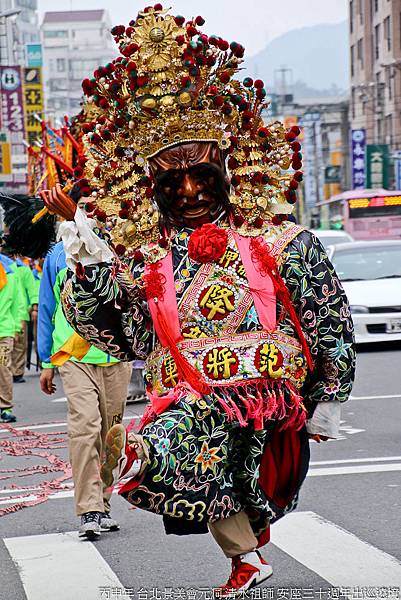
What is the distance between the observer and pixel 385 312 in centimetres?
1592

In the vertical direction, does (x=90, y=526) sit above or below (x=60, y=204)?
below

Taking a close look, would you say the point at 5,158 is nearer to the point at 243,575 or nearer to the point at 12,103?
the point at 12,103

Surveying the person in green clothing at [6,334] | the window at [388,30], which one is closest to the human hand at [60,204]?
the person in green clothing at [6,334]

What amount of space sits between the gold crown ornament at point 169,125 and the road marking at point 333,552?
1595 mm

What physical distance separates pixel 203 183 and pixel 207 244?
0.30 metres

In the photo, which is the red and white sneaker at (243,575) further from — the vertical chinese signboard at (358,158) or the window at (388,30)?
the window at (388,30)

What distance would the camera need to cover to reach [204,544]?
6.16 metres

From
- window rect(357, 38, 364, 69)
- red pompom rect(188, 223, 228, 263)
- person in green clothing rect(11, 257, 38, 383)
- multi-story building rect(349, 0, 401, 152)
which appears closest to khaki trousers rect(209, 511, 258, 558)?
red pompom rect(188, 223, 228, 263)

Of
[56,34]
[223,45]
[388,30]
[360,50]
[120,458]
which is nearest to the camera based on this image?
[120,458]

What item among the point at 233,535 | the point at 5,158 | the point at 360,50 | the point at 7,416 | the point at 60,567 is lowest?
the point at 7,416

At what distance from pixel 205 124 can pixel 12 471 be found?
4.82m

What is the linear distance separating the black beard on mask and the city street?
5.29 feet

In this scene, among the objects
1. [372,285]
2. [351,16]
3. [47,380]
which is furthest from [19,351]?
[351,16]

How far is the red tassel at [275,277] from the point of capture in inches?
185
